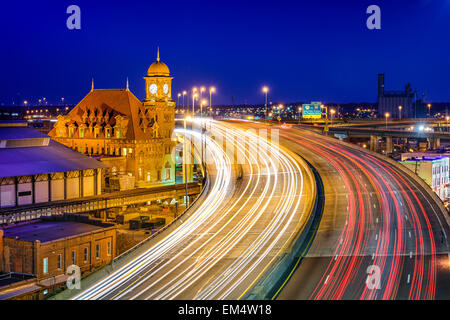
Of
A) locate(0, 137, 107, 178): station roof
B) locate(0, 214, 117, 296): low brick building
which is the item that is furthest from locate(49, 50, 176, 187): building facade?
locate(0, 214, 117, 296): low brick building

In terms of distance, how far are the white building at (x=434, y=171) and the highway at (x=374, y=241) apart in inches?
829

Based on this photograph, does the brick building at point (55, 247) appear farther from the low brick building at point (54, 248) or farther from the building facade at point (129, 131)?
the building facade at point (129, 131)

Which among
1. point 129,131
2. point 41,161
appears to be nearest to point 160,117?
point 129,131

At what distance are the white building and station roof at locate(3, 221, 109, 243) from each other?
6069 cm

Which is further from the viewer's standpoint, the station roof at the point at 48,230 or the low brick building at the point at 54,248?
the station roof at the point at 48,230

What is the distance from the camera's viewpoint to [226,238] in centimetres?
4091

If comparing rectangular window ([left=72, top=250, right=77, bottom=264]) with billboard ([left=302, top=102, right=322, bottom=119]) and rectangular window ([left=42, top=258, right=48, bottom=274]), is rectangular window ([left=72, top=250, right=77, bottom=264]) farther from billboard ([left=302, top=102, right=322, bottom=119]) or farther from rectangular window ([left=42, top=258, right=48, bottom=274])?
billboard ([left=302, top=102, right=322, bottom=119])

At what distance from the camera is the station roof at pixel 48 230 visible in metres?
39.2

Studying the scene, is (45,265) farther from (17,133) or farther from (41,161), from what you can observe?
(17,133)

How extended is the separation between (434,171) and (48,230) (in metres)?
68.9

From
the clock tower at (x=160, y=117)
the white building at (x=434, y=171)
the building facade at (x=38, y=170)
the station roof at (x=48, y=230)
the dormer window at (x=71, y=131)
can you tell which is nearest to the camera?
the station roof at (x=48, y=230)

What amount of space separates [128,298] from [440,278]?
20.4 m

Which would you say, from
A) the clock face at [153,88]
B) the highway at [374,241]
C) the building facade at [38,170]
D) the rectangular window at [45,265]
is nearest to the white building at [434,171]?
the highway at [374,241]
